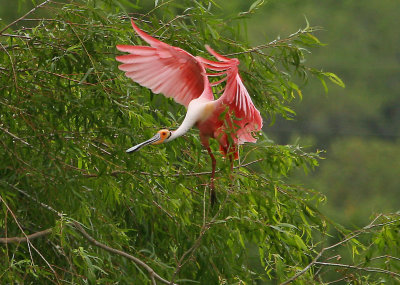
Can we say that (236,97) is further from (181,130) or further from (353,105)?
(353,105)

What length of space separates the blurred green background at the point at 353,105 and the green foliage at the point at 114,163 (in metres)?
11.1

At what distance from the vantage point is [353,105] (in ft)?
68.8

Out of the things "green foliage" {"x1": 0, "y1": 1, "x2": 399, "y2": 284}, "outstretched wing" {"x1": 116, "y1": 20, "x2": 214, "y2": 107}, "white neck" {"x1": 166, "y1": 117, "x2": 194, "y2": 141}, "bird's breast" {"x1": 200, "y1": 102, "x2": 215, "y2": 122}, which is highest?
"outstretched wing" {"x1": 116, "y1": 20, "x2": 214, "y2": 107}

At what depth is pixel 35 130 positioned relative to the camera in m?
2.96

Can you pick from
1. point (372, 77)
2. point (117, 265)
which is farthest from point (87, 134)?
point (372, 77)

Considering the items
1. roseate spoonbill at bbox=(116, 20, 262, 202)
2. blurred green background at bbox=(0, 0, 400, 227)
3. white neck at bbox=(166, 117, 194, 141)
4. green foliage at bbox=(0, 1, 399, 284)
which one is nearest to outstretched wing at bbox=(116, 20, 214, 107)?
roseate spoonbill at bbox=(116, 20, 262, 202)

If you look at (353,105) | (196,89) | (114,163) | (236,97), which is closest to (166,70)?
(196,89)

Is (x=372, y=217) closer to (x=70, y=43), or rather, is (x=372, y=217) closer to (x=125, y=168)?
(x=125, y=168)

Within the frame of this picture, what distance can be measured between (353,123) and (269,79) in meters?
17.5

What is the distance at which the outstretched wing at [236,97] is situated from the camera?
2455 millimetres

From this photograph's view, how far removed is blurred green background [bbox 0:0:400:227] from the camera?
17.6m

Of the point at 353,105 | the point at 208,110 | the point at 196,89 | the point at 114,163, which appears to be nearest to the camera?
the point at 208,110

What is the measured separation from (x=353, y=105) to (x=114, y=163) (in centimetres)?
1836

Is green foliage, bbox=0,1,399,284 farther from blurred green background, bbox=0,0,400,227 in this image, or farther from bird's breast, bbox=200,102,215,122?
blurred green background, bbox=0,0,400,227
